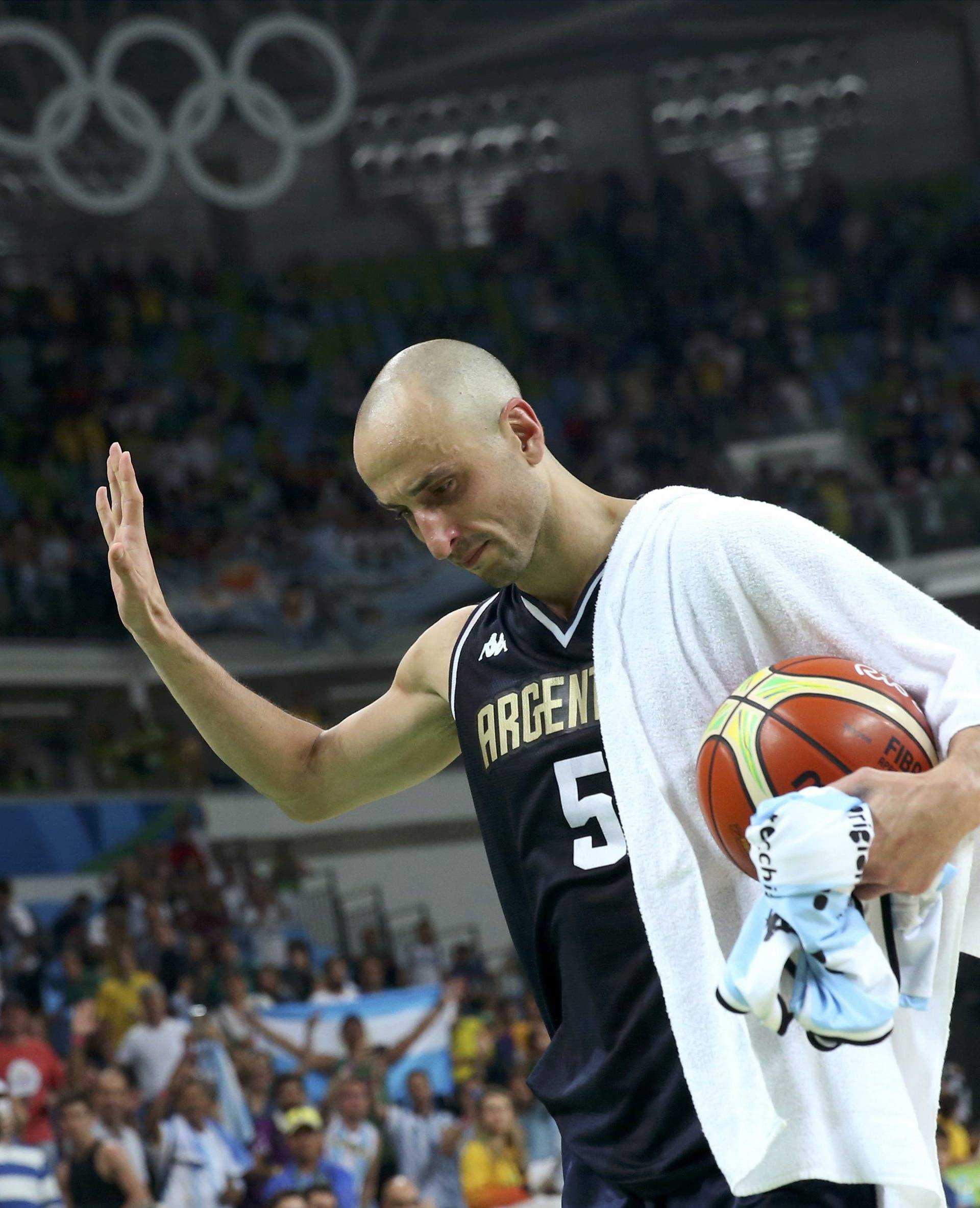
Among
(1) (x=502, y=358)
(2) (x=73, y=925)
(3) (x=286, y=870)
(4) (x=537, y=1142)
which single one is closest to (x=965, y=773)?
(4) (x=537, y=1142)

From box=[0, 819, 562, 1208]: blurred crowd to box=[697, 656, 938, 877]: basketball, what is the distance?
537 centimetres

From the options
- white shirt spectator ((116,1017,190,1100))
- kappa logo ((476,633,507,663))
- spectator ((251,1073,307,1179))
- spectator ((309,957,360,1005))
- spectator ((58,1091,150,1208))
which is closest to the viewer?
kappa logo ((476,633,507,663))

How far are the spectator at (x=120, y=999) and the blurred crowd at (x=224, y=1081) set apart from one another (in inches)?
0.6

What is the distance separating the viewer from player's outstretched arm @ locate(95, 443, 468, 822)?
250 cm

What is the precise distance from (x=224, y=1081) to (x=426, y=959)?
3973 mm

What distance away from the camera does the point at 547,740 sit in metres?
2.27

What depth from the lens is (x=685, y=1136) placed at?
209 cm

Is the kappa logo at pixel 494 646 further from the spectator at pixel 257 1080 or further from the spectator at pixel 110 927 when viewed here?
the spectator at pixel 110 927

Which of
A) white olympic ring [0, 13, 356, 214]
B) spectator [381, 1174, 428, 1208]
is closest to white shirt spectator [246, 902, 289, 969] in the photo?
spectator [381, 1174, 428, 1208]

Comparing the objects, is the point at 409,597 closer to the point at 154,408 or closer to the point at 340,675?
the point at 340,675

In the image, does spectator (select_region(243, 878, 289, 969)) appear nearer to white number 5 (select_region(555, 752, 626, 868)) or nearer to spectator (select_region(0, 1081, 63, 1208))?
spectator (select_region(0, 1081, 63, 1208))

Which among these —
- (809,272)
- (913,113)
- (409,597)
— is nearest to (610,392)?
(809,272)

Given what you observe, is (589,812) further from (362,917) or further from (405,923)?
(405,923)

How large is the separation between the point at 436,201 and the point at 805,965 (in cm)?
1880
